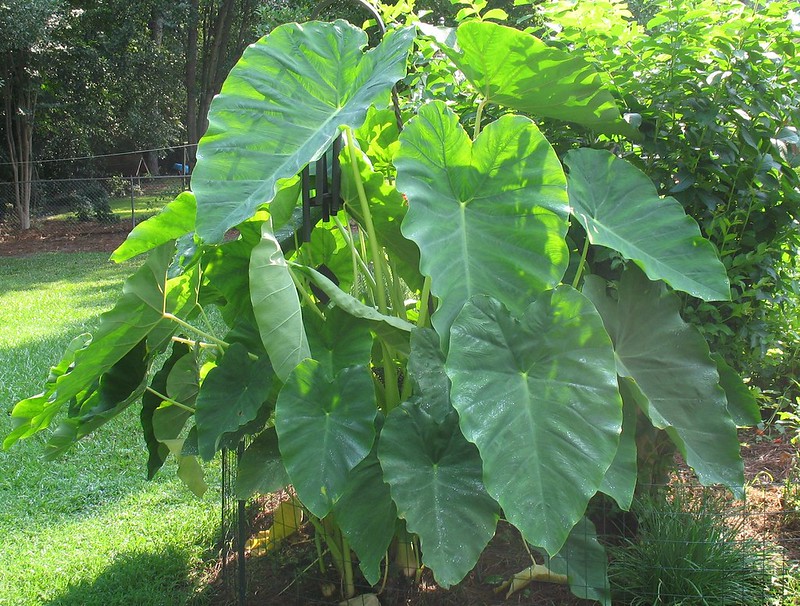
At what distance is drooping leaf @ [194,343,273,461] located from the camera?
6.27ft

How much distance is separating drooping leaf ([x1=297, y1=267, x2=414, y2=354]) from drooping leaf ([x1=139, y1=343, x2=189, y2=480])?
652mm

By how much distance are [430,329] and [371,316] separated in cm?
15

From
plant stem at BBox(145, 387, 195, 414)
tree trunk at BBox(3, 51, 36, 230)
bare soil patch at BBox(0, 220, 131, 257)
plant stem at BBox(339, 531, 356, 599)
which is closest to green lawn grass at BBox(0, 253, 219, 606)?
plant stem at BBox(339, 531, 356, 599)

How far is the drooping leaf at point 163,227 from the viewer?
2021mm

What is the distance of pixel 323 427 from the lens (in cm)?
178

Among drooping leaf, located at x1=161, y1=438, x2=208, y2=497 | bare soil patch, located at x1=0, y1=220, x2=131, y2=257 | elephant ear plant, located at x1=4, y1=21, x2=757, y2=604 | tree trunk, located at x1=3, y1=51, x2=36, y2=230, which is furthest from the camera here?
tree trunk, located at x1=3, y1=51, x2=36, y2=230

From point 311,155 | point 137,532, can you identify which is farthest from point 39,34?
point 311,155

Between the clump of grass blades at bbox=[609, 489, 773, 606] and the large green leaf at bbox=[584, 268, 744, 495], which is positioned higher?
the large green leaf at bbox=[584, 268, 744, 495]

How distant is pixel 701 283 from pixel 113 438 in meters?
2.85

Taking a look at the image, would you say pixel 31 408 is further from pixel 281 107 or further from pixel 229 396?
pixel 281 107

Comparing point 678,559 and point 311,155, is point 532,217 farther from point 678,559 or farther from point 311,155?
point 678,559

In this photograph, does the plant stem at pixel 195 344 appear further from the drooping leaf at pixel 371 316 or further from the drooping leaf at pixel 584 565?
the drooping leaf at pixel 584 565

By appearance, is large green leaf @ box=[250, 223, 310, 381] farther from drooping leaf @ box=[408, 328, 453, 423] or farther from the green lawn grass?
the green lawn grass

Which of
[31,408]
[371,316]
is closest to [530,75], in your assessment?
[371,316]
